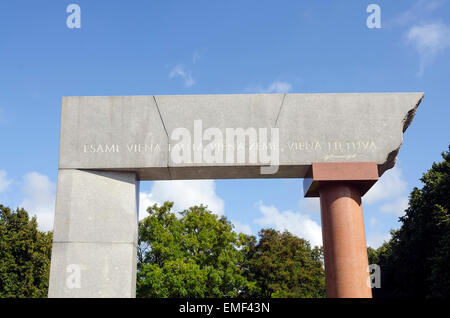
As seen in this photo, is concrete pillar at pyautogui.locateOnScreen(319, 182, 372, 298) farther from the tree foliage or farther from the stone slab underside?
the tree foliage

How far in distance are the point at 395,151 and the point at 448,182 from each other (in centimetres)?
1773

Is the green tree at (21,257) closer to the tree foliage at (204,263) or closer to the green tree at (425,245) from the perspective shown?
the tree foliage at (204,263)

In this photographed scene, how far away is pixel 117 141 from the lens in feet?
33.4

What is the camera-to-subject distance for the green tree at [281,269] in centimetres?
3772

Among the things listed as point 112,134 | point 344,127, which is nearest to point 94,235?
point 112,134

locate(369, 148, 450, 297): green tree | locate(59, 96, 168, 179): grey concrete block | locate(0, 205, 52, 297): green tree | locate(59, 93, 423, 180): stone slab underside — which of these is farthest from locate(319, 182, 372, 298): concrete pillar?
locate(0, 205, 52, 297): green tree

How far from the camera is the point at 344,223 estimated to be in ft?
31.8

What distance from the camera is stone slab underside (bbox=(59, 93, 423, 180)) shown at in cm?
1003

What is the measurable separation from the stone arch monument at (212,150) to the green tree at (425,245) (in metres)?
15.7

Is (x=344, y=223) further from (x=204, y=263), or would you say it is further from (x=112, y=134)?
(x=204, y=263)

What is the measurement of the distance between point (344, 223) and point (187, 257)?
2372cm

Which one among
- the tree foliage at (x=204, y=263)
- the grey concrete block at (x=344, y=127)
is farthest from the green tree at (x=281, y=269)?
the grey concrete block at (x=344, y=127)

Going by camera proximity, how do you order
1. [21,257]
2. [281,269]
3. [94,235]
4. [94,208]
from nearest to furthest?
[94,235] → [94,208] → [21,257] → [281,269]
